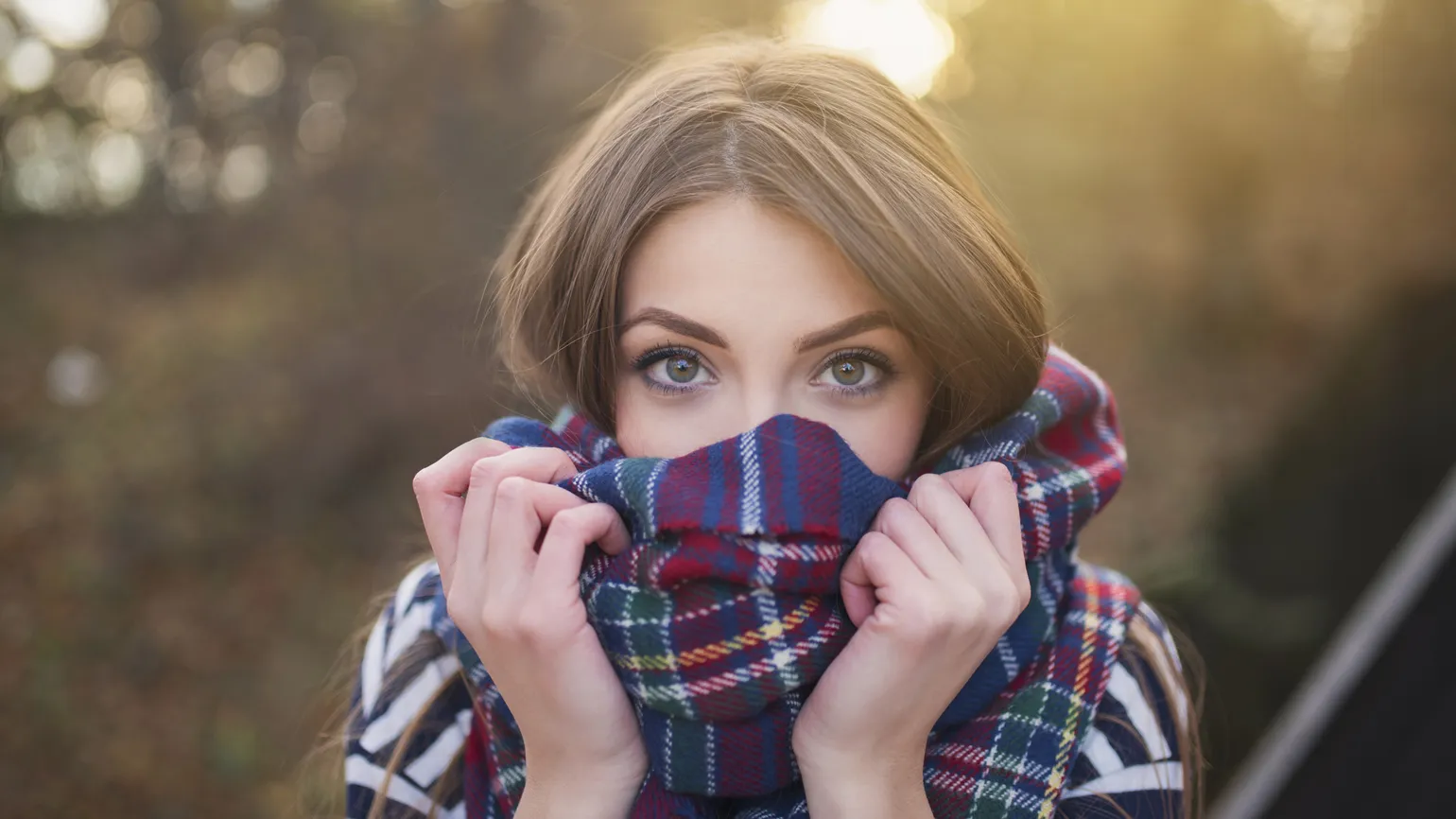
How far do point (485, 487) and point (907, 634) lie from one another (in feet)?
1.93

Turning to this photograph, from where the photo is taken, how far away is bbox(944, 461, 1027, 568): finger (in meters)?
1.25

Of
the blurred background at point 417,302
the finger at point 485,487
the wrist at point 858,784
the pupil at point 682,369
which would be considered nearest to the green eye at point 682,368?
the pupil at point 682,369

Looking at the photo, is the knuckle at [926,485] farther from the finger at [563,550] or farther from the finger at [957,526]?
the finger at [563,550]

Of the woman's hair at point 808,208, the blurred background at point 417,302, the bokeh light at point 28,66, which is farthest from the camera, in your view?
the bokeh light at point 28,66

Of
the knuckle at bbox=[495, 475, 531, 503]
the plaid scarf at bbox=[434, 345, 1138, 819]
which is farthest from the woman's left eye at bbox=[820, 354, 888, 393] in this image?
the knuckle at bbox=[495, 475, 531, 503]

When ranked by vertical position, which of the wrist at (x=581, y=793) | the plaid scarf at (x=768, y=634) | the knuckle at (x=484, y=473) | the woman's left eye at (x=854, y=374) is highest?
the woman's left eye at (x=854, y=374)

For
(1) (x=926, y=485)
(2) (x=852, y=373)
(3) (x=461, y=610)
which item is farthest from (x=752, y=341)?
(3) (x=461, y=610)

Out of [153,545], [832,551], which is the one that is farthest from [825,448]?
[153,545]

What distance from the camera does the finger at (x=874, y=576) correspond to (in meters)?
1.19

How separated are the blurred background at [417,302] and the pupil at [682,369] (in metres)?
3.14

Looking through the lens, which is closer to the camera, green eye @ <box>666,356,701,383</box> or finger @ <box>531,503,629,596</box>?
finger @ <box>531,503,629,596</box>

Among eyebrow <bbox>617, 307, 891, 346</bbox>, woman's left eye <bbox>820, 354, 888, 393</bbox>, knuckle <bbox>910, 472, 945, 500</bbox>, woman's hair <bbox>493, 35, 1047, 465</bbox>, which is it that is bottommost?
knuckle <bbox>910, 472, 945, 500</bbox>

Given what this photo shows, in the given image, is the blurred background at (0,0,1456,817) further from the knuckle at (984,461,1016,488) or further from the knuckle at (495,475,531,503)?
the knuckle at (495,475,531,503)

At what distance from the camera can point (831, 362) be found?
135 cm
